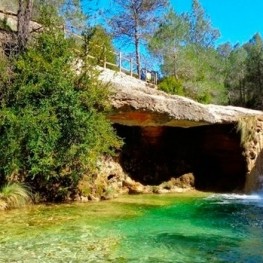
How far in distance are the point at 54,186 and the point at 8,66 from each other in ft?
14.2

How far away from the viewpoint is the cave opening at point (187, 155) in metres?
20.4

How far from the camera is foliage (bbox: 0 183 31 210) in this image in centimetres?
1237

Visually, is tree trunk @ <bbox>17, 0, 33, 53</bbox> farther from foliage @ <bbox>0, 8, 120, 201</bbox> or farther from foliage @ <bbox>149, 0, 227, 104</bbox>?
foliage @ <bbox>149, 0, 227, 104</bbox>

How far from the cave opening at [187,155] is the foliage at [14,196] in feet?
22.6

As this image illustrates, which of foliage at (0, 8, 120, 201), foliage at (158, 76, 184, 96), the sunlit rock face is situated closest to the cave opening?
the sunlit rock face

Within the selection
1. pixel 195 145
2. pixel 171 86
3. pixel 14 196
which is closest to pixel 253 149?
pixel 195 145

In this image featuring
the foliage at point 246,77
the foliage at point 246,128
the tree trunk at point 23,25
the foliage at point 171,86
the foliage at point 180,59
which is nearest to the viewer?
the tree trunk at point 23,25

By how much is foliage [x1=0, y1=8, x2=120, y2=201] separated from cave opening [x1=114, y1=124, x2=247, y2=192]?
221 inches

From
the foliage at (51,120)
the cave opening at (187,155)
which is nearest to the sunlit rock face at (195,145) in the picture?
the cave opening at (187,155)

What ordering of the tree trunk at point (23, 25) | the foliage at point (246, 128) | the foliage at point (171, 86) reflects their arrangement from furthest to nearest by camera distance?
the foliage at point (171, 86)
the foliage at point (246, 128)
the tree trunk at point (23, 25)

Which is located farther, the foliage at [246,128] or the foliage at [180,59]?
the foliage at [180,59]

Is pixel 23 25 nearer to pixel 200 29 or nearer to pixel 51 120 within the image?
pixel 51 120

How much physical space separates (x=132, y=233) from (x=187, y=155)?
43.2 ft

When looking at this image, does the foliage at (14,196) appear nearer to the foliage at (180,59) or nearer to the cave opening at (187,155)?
the cave opening at (187,155)
